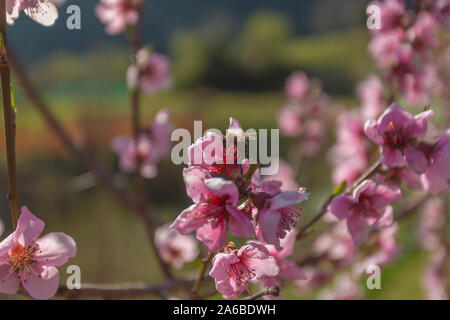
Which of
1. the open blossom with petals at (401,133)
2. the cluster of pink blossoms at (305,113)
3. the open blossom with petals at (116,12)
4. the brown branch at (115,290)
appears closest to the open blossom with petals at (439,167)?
the open blossom with petals at (401,133)

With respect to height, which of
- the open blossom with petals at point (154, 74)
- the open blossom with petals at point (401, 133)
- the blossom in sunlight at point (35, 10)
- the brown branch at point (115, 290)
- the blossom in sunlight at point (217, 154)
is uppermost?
the open blossom with petals at point (154, 74)

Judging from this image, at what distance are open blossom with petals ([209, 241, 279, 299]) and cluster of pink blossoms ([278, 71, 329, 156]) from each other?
1.23m

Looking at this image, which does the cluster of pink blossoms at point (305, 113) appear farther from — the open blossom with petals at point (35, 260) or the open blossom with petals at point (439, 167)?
the open blossom with petals at point (35, 260)

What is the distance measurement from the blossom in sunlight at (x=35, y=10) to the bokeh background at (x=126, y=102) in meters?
0.37

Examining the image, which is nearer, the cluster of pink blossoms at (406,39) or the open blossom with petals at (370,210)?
the open blossom with petals at (370,210)

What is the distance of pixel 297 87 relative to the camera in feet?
6.10

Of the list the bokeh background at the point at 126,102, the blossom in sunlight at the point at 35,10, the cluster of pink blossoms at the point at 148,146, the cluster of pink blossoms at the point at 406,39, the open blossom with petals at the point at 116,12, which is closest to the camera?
the blossom in sunlight at the point at 35,10

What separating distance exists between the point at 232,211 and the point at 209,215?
0.15 ft

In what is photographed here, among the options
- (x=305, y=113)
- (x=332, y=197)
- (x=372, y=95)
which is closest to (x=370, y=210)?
(x=332, y=197)

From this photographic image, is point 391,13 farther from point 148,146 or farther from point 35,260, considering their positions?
point 35,260

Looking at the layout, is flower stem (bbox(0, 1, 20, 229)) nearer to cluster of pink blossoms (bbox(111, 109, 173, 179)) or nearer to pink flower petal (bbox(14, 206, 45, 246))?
pink flower petal (bbox(14, 206, 45, 246))

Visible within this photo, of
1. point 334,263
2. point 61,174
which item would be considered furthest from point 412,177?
point 61,174

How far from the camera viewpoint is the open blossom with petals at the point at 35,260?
59 centimetres
